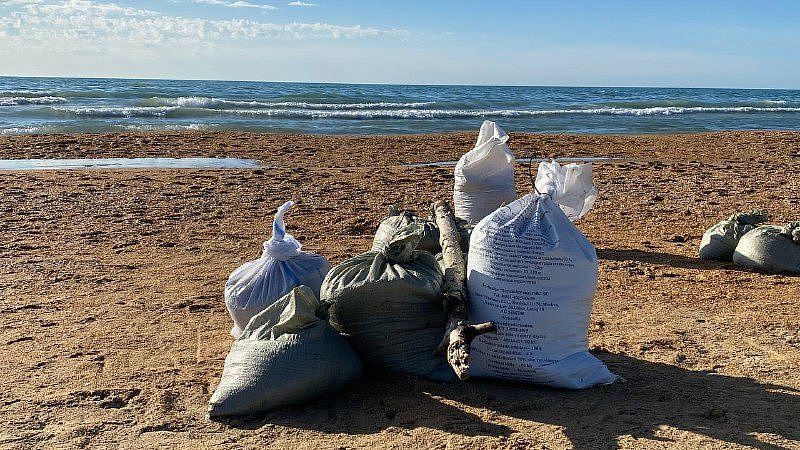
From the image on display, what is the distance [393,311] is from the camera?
3051 mm

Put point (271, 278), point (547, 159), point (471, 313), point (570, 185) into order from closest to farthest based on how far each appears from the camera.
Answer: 1. point (471, 313)
2. point (271, 278)
3. point (570, 185)
4. point (547, 159)

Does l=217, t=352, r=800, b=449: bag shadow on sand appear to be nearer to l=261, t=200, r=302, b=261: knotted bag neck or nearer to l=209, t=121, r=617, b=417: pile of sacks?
l=209, t=121, r=617, b=417: pile of sacks

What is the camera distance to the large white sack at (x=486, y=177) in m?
5.11

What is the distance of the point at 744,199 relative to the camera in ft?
23.5

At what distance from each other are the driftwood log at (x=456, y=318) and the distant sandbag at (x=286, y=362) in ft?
1.29

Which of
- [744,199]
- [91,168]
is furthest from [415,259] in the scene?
[91,168]

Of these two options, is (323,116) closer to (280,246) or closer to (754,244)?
(754,244)

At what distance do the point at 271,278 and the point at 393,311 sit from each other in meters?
0.69

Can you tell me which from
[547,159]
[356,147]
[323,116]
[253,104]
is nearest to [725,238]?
[547,159]

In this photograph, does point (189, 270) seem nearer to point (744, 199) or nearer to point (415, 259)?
point (415, 259)

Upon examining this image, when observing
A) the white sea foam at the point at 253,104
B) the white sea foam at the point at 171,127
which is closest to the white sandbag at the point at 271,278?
the white sea foam at the point at 171,127

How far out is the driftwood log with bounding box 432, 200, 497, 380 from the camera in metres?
2.69

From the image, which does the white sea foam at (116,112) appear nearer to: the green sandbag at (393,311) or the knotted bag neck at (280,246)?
the knotted bag neck at (280,246)

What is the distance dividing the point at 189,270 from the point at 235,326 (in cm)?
139
